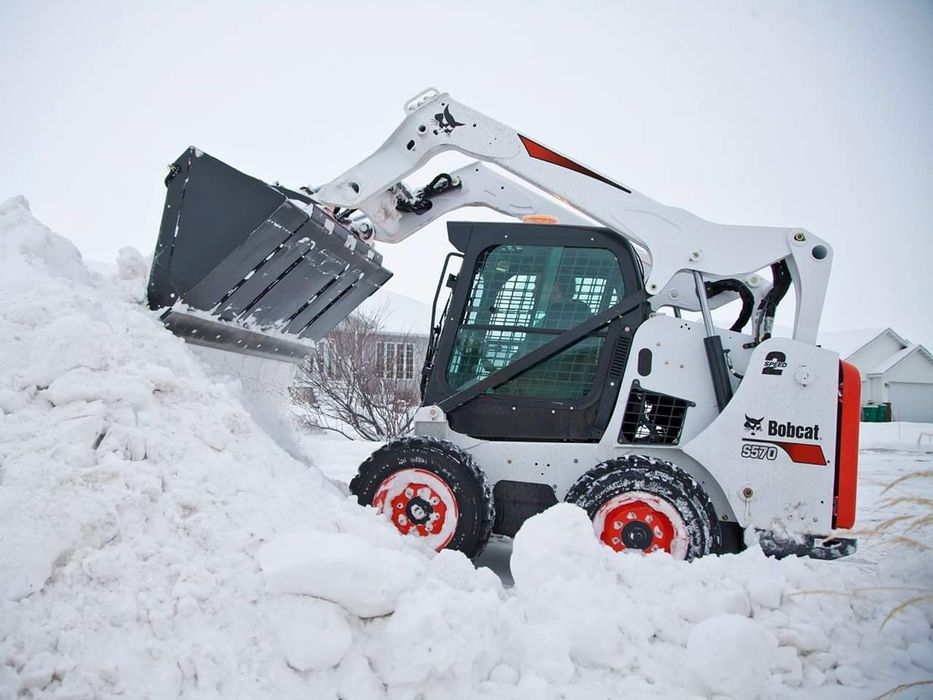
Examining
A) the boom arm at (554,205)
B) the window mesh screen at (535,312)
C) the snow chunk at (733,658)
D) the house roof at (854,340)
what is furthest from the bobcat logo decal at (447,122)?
the house roof at (854,340)

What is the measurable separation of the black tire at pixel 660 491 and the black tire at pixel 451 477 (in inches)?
19.8

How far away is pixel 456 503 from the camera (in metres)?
3.93

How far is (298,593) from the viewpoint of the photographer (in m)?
2.25

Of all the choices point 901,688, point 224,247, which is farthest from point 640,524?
point 224,247

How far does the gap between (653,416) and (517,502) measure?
99cm

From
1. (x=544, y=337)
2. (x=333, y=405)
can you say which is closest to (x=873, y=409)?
(x=333, y=405)

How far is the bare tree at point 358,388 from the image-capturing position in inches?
438

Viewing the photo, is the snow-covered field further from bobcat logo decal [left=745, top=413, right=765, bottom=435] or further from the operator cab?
the operator cab

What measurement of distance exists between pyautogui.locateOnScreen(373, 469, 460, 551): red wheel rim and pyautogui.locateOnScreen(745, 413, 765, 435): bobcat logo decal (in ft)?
5.57

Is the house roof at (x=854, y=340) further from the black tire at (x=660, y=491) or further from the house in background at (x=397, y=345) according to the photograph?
the black tire at (x=660, y=491)

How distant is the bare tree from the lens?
11125 millimetres

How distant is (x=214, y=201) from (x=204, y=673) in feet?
9.63

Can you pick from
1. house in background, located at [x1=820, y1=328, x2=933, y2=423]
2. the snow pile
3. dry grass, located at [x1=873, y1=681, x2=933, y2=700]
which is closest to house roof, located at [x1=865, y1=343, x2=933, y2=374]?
house in background, located at [x1=820, y1=328, x2=933, y2=423]

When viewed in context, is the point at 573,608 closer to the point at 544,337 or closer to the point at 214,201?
the point at 544,337
